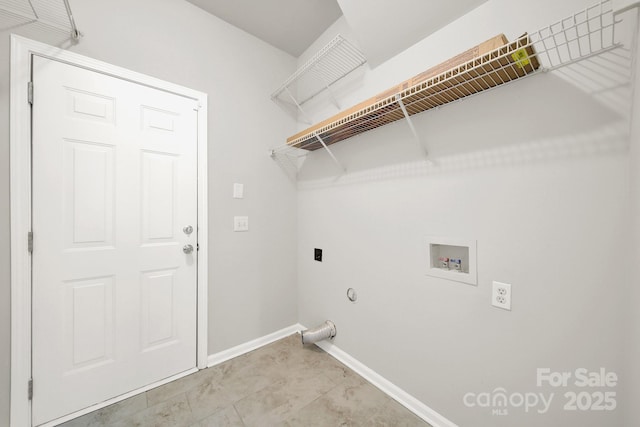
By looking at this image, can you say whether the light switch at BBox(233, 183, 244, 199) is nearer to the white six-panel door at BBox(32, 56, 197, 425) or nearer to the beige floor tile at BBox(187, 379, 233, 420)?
the white six-panel door at BBox(32, 56, 197, 425)

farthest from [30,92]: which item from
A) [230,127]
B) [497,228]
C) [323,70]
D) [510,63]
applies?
[497,228]

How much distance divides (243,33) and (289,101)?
2.10 feet

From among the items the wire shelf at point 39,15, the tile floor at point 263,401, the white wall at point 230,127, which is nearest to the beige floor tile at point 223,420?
the tile floor at point 263,401

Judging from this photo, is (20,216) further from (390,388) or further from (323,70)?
(390,388)

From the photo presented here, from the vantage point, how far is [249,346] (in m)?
2.00

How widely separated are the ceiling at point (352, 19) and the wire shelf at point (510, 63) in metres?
0.43

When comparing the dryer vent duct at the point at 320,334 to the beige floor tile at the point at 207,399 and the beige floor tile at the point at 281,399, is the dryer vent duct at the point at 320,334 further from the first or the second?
the beige floor tile at the point at 207,399

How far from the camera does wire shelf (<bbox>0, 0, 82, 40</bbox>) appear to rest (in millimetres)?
1216

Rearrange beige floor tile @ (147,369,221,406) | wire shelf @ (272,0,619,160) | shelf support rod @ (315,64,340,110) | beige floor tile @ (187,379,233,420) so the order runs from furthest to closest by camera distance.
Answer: shelf support rod @ (315,64,340,110) < beige floor tile @ (147,369,221,406) < beige floor tile @ (187,379,233,420) < wire shelf @ (272,0,619,160)

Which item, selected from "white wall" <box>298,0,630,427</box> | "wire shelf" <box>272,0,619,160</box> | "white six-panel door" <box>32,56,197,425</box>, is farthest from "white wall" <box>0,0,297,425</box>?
"wire shelf" <box>272,0,619,160</box>

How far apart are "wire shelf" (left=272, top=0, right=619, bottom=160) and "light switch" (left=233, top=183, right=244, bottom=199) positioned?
3.31 ft

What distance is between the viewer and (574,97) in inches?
35.2

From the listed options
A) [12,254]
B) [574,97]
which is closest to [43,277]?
[12,254]

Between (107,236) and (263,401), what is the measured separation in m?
1.41
